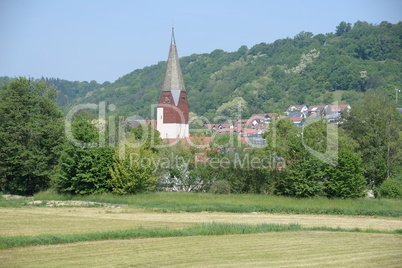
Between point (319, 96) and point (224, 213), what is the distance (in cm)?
16383

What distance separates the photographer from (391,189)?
174ft

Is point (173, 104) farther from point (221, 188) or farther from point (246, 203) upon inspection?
point (246, 203)

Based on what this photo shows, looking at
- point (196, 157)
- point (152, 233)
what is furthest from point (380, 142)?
point (152, 233)

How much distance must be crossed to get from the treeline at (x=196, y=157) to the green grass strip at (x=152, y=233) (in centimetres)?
1768

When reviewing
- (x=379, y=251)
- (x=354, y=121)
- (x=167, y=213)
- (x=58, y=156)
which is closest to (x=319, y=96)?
(x=354, y=121)

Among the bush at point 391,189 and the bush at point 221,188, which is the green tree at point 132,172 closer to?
the bush at point 221,188

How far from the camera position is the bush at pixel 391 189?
52.8 meters

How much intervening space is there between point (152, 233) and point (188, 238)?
6.63 feet

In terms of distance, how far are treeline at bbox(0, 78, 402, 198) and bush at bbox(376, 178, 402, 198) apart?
10 centimetres

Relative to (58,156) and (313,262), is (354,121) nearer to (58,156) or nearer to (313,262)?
(58,156)

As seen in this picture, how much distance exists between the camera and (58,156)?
58.7 metres

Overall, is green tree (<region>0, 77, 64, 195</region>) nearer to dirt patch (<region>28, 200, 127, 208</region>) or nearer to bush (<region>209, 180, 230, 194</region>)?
dirt patch (<region>28, 200, 127, 208</region>)

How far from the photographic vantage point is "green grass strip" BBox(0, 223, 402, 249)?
26.4m

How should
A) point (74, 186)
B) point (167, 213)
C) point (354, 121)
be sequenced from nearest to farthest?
point (167, 213) → point (74, 186) → point (354, 121)
